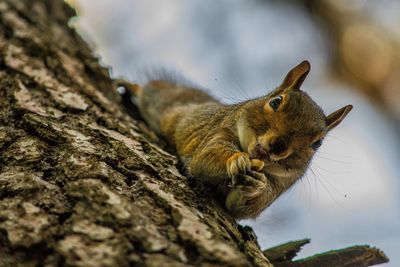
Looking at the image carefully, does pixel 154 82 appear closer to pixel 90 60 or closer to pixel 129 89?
pixel 129 89

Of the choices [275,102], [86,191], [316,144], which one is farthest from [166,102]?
[86,191]

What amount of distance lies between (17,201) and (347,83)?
15.8ft

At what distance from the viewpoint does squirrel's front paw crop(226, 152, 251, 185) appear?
92.0 inches

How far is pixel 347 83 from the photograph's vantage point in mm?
5801

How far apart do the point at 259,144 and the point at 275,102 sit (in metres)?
0.35

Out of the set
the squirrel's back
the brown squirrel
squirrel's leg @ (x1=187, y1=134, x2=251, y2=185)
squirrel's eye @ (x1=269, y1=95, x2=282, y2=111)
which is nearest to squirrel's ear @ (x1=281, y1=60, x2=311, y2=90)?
the brown squirrel

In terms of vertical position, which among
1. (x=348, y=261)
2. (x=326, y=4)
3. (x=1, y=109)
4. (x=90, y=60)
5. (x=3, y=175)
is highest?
(x=326, y=4)

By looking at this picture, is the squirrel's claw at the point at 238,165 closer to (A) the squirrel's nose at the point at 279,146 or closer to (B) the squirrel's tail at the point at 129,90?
(A) the squirrel's nose at the point at 279,146

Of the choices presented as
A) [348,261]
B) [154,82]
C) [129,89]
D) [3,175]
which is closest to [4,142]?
[3,175]

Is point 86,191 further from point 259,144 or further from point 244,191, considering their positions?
point 259,144

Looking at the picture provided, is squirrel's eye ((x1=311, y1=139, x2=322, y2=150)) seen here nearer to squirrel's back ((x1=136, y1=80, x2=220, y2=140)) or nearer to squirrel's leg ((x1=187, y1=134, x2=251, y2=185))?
squirrel's leg ((x1=187, y1=134, x2=251, y2=185))

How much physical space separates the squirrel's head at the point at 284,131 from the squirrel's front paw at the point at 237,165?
0.15 m

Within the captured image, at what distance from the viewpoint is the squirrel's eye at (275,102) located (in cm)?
272

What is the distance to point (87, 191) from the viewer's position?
172 centimetres
